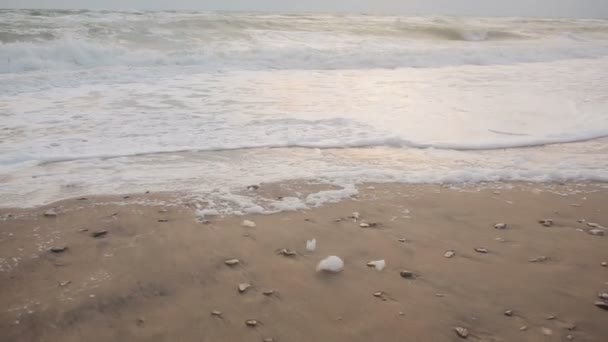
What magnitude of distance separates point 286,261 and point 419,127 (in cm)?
333

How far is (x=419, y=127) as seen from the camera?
5.66 m

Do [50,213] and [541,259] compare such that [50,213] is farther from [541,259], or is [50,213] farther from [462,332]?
[541,259]

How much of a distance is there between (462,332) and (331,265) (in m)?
0.74

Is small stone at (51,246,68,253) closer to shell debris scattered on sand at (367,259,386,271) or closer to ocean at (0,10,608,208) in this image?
Result: ocean at (0,10,608,208)

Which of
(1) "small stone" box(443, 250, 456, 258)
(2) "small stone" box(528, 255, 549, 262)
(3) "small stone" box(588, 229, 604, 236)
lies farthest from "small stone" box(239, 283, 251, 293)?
(3) "small stone" box(588, 229, 604, 236)

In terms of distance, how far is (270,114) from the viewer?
20.2ft

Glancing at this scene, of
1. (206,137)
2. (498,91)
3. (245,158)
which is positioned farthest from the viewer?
(498,91)

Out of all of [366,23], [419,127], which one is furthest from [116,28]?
[419,127]

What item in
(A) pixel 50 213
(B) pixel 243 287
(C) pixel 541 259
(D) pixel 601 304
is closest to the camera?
(D) pixel 601 304

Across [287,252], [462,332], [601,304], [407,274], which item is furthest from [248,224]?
[601,304]

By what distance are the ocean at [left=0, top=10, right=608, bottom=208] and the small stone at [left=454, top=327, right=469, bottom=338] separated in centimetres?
155

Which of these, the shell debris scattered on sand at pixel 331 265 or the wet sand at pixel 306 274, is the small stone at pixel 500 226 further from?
the shell debris scattered on sand at pixel 331 265

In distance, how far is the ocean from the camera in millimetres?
4180

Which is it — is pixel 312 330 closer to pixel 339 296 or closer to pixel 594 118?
pixel 339 296
